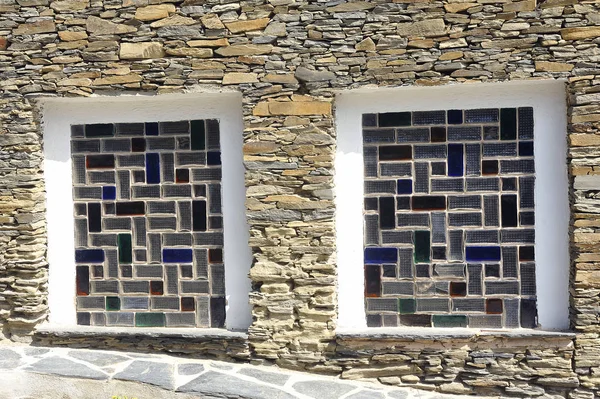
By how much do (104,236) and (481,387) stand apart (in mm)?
3194

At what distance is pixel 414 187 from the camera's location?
5254mm

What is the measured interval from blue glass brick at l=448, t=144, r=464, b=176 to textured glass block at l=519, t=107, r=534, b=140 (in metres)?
0.45

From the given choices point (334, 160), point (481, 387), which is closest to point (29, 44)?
point (334, 160)

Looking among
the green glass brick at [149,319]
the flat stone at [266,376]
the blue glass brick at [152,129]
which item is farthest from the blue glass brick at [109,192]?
the flat stone at [266,376]

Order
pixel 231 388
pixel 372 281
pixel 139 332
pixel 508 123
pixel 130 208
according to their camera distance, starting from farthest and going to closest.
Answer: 1. pixel 130 208
2. pixel 139 332
3. pixel 372 281
4. pixel 508 123
5. pixel 231 388

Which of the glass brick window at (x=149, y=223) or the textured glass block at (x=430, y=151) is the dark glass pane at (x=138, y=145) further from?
the textured glass block at (x=430, y=151)

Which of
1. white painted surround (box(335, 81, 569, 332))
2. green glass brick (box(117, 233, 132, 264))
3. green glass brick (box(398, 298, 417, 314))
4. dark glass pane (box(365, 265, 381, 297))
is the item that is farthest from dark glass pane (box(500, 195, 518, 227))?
green glass brick (box(117, 233, 132, 264))

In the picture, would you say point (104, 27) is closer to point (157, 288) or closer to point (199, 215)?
point (199, 215)

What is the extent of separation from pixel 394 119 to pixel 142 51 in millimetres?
2014

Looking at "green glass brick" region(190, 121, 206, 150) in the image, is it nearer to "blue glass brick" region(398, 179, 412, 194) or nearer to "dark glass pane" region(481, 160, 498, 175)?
"blue glass brick" region(398, 179, 412, 194)

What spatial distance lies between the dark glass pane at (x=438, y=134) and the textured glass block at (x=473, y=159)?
19cm

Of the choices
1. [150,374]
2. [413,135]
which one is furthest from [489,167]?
[150,374]

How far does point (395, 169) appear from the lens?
5.27m

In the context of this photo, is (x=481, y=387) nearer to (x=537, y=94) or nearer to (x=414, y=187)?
(x=414, y=187)
